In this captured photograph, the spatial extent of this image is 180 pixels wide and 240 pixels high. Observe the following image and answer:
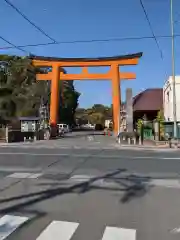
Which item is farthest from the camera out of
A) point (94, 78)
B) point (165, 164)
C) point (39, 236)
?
point (94, 78)

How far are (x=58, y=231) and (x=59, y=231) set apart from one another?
0.05ft

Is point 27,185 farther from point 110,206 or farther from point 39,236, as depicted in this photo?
point 39,236

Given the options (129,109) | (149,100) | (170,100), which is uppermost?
(149,100)

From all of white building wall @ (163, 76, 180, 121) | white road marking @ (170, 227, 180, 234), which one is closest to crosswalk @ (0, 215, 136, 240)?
white road marking @ (170, 227, 180, 234)

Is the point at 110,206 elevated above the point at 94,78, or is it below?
below

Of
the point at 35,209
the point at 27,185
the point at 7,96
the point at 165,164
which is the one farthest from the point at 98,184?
the point at 7,96

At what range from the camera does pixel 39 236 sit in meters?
5.27

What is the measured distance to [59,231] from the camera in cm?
554

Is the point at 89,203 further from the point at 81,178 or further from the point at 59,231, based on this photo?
the point at 81,178

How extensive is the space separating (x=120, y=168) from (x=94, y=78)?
106 feet

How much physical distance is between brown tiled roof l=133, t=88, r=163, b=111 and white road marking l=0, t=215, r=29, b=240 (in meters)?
36.2

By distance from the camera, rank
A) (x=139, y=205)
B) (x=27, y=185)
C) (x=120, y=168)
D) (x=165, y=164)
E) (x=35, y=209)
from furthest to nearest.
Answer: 1. (x=165, y=164)
2. (x=120, y=168)
3. (x=27, y=185)
4. (x=139, y=205)
5. (x=35, y=209)

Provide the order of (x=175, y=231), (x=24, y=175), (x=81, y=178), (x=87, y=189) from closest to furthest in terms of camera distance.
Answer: (x=175, y=231)
(x=87, y=189)
(x=81, y=178)
(x=24, y=175)

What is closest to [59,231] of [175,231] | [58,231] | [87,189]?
[58,231]
